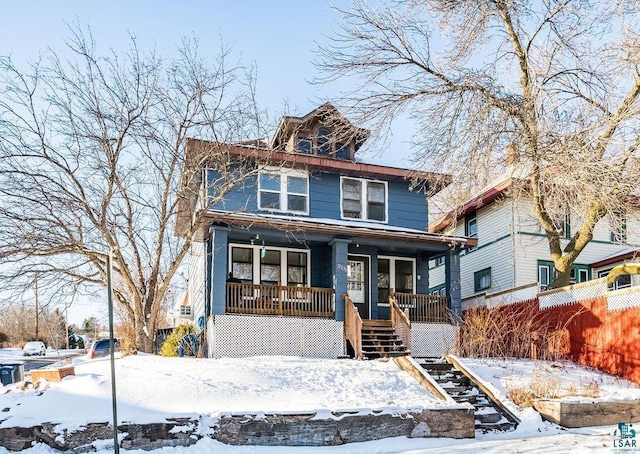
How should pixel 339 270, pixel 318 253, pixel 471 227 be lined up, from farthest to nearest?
pixel 471 227
pixel 318 253
pixel 339 270

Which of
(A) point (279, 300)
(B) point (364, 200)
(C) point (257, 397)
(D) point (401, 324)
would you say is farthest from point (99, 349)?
(C) point (257, 397)

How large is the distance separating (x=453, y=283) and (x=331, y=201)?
180 inches

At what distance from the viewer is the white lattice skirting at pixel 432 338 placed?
54.3ft

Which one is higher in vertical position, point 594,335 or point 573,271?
point 573,271

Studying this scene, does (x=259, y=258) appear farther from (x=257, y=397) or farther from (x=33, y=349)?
(x=33, y=349)

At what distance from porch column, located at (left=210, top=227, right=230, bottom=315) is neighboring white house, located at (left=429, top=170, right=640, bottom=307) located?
8868 millimetres

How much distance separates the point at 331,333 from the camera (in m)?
15.5

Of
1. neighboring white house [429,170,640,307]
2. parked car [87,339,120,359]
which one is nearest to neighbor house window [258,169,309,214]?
neighboring white house [429,170,640,307]

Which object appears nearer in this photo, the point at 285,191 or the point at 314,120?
the point at 285,191

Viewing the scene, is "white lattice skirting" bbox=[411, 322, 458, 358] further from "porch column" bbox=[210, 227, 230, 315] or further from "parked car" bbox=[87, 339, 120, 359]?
"parked car" bbox=[87, 339, 120, 359]

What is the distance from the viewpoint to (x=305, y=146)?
18.2 m

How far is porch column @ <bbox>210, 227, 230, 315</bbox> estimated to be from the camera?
14570mm

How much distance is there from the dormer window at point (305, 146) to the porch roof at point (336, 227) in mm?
2292

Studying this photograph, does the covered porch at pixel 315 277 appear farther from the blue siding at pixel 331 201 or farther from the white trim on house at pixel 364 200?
the blue siding at pixel 331 201
